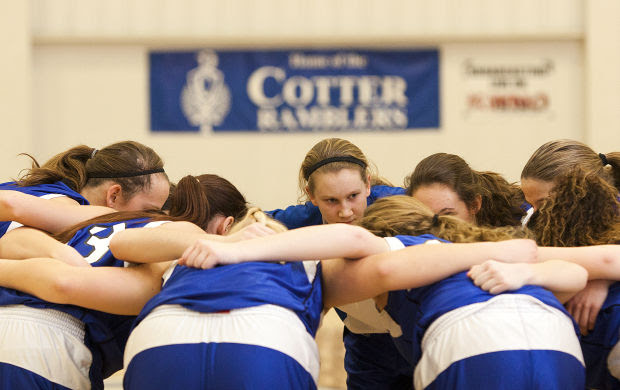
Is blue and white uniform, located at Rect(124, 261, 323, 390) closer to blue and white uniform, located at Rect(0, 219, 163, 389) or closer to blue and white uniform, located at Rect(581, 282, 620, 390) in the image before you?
blue and white uniform, located at Rect(0, 219, 163, 389)

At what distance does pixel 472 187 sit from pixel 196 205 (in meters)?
1.34

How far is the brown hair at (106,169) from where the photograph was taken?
3.38m

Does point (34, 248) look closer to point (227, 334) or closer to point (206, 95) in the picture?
point (227, 334)

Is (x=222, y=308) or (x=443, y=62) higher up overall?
(x=443, y=62)

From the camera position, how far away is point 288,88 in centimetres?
856

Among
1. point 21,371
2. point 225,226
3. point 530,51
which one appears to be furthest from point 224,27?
point 21,371

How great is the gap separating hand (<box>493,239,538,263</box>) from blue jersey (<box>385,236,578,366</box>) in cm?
11

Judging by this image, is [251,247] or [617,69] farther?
[617,69]

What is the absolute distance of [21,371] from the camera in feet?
7.36

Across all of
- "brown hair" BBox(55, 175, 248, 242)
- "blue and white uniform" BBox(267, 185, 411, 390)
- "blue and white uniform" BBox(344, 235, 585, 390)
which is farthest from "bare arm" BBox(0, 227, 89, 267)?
"blue and white uniform" BBox(267, 185, 411, 390)

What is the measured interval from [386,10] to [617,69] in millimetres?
2763

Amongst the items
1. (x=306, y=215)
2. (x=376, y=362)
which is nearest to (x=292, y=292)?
(x=376, y=362)

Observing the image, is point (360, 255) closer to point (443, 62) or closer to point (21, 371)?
point (21, 371)

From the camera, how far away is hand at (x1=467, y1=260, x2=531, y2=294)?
79.8 inches
